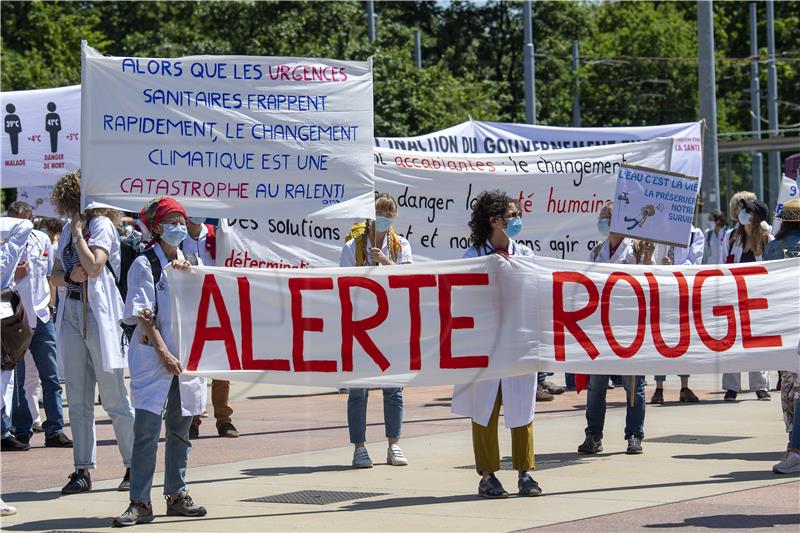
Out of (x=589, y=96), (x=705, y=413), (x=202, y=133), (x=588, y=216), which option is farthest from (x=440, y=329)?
(x=589, y=96)

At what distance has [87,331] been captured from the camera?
359 inches

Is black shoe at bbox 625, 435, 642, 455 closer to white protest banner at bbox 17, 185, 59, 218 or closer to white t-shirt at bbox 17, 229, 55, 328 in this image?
white t-shirt at bbox 17, 229, 55, 328

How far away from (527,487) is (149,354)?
2348 mm

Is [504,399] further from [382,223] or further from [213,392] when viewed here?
[213,392]

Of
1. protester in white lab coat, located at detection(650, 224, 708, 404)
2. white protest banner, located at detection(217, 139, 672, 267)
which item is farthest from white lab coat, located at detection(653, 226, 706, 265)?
white protest banner, located at detection(217, 139, 672, 267)

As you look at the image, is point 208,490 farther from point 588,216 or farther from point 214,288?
point 588,216

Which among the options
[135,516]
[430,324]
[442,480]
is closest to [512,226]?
[430,324]

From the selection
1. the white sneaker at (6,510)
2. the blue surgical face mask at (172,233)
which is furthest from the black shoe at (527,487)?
the white sneaker at (6,510)

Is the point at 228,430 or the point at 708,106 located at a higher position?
the point at 708,106

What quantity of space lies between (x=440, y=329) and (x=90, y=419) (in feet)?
7.78

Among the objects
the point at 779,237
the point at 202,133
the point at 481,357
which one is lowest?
the point at 481,357

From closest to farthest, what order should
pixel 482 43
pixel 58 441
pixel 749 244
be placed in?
pixel 58 441, pixel 749 244, pixel 482 43

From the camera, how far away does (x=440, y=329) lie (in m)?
8.71

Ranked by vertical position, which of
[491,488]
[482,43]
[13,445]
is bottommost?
[13,445]
